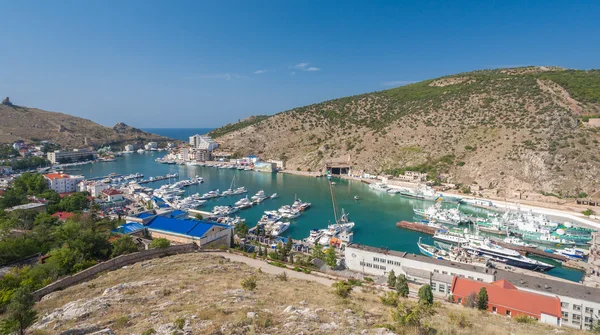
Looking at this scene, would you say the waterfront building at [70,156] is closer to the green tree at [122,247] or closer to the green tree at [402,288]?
the green tree at [122,247]

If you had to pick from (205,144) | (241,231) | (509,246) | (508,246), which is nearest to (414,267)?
(508,246)

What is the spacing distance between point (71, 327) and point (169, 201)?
44.3 m

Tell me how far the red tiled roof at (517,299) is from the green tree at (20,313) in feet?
66.9

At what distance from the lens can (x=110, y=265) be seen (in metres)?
17.9

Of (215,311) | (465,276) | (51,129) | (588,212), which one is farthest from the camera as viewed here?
(51,129)

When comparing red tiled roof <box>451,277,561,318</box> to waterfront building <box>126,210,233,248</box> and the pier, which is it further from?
waterfront building <box>126,210,233,248</box>

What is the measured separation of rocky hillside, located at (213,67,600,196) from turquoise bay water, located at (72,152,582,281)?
13.6 m

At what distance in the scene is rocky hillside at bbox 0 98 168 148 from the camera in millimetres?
115062

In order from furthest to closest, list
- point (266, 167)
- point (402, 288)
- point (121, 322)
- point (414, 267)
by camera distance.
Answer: point (266, 167) → point (414, 267) → point (402, 288) → point (121, 322)

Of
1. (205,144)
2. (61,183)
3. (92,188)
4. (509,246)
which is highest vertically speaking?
(205,144)

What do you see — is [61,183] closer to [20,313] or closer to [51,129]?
[20,313]

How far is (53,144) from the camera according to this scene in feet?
366

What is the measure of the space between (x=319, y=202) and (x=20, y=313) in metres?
45.3

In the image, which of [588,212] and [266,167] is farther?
[266,167]
